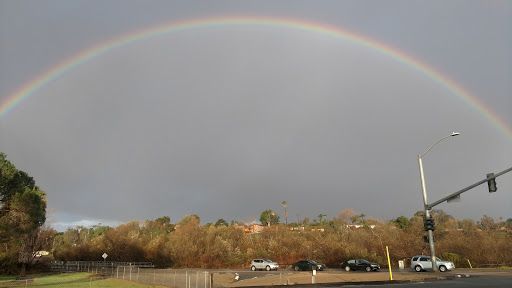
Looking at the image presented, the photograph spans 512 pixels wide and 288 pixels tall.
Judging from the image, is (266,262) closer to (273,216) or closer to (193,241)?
(193,241)

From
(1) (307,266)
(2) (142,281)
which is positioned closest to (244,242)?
(1) (307,266)

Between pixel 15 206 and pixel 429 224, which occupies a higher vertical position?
pixel 15 206

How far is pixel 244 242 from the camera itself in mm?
67812

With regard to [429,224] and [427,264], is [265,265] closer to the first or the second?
[427,264]

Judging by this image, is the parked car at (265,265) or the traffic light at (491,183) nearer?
the traffic light at (491,183)

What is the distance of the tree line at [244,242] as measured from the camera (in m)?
38.9

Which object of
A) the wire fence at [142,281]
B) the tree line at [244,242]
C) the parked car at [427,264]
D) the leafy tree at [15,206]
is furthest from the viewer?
the tree line at [244,242]

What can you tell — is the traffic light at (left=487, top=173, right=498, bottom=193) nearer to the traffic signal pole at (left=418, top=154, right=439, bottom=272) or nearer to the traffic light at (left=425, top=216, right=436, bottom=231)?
the traffic signal pole at (left=418, top=154, right=439, bottom=272)

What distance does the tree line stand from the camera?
3888 cm

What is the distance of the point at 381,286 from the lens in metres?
23.1

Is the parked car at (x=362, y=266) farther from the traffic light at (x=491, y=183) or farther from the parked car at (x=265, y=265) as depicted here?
the traffic light at (x=491, y=183)

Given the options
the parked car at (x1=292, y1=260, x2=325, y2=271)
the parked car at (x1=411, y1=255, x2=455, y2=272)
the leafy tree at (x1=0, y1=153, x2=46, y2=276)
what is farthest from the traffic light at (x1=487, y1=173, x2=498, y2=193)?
the leafy tree at (x1=0, y1=153, x2=46, y2=276)

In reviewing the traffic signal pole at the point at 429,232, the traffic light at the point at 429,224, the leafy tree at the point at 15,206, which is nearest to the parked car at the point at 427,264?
the traffic signal pole at the point at 429,232

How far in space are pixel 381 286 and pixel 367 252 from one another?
35070 millimetres
